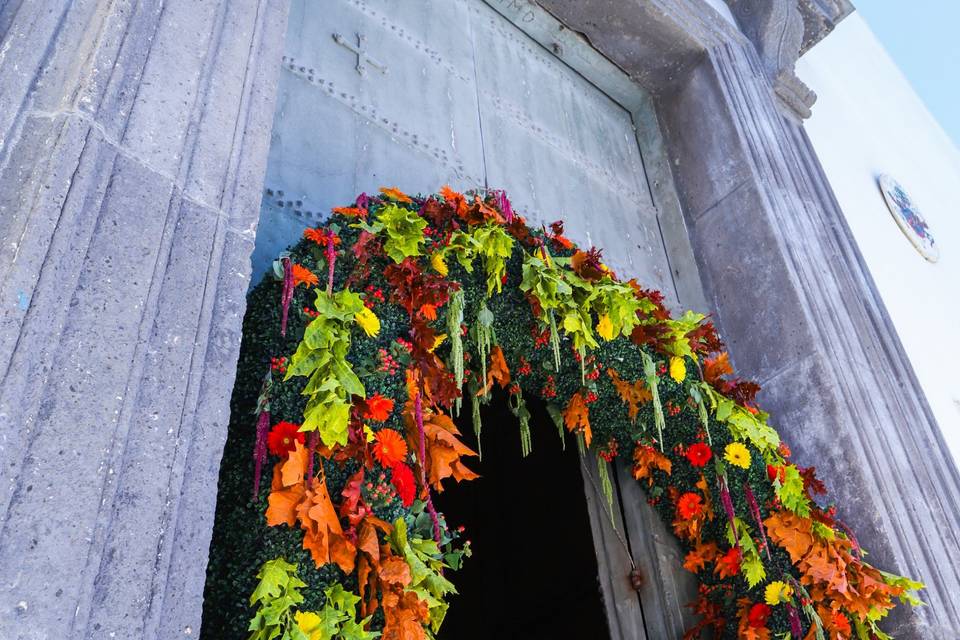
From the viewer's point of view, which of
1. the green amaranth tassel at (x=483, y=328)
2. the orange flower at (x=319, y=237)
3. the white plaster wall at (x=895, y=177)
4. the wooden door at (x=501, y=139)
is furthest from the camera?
the white plaster wall at (x=895, y=177)

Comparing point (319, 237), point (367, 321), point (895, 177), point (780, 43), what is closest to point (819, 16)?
point (780, 43)

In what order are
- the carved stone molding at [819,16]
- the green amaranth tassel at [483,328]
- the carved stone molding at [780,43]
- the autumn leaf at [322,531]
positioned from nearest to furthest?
the autumn leaf at [322,531]
the green amaranth tassel at [483,328]
the carved stone molding at [780,43]
the carved stone molding at [819,16]

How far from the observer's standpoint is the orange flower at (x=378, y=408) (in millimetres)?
2244

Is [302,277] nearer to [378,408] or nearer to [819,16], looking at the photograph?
[378,408]

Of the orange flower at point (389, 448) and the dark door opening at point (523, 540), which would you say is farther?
the dark door opening at point (523, 540)

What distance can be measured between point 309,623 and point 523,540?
11.4ft

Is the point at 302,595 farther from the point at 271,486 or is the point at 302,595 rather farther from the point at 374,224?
the point at 374,224

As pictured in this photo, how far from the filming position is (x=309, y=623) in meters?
1.90

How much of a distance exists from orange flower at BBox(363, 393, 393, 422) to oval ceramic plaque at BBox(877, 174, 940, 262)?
20.3ft

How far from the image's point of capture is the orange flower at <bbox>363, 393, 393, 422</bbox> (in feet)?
7.36

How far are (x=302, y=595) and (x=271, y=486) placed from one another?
11.0 inches

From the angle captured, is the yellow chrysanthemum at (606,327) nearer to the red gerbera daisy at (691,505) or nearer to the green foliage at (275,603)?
the red gerbera daisy at (691,505)

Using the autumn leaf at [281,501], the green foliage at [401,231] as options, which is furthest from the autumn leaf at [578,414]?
the autumn leaf at [281,501]

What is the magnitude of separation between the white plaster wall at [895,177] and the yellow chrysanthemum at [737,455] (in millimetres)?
2514
